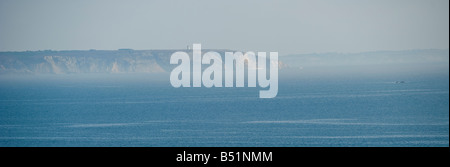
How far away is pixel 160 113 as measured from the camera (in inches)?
3172

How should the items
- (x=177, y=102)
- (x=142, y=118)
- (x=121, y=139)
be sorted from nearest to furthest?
(x=121, y=139) → (x=142, y=118) → (x=177, y=102)

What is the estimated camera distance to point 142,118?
242ft

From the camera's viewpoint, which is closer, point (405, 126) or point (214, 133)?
point (214, 133)
